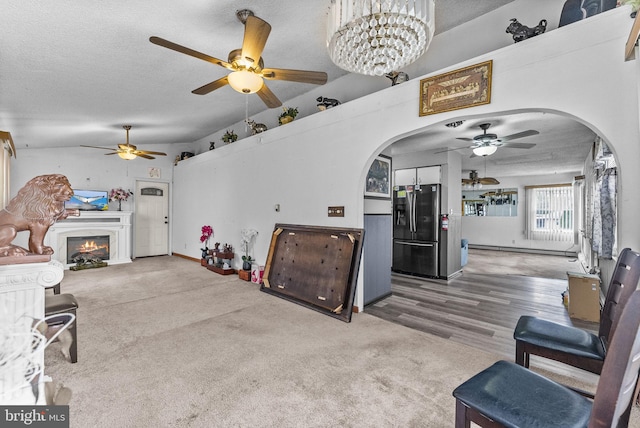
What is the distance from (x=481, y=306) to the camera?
4.02 meters

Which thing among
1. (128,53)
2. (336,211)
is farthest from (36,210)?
(336,211)

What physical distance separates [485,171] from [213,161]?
26.5 ft

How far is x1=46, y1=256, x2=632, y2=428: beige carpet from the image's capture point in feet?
6.01

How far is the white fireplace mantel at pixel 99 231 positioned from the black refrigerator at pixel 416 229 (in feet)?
21.8

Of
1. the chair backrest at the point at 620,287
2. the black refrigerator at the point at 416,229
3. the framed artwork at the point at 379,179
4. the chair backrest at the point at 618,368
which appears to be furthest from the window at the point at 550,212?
the chair backrest at the point at 618,368

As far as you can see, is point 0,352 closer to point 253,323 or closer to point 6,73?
point 253,323

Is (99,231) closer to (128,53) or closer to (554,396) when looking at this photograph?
(128,53)

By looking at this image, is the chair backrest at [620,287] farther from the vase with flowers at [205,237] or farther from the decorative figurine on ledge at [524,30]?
A: the vase with flowers at [205,237]

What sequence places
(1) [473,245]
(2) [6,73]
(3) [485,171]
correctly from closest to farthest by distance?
(2) [6,73] → (3) [485,171] → (1) [473,245]

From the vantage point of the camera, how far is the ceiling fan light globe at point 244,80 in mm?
2461

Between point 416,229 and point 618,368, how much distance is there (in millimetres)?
5110

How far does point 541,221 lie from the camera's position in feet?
31.0

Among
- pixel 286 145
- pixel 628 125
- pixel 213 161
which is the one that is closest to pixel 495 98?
pixel 628 125

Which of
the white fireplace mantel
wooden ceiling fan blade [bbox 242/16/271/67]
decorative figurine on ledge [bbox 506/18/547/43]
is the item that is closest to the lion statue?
wooden ceiling fan blade [bbox 242/16/271/67]
